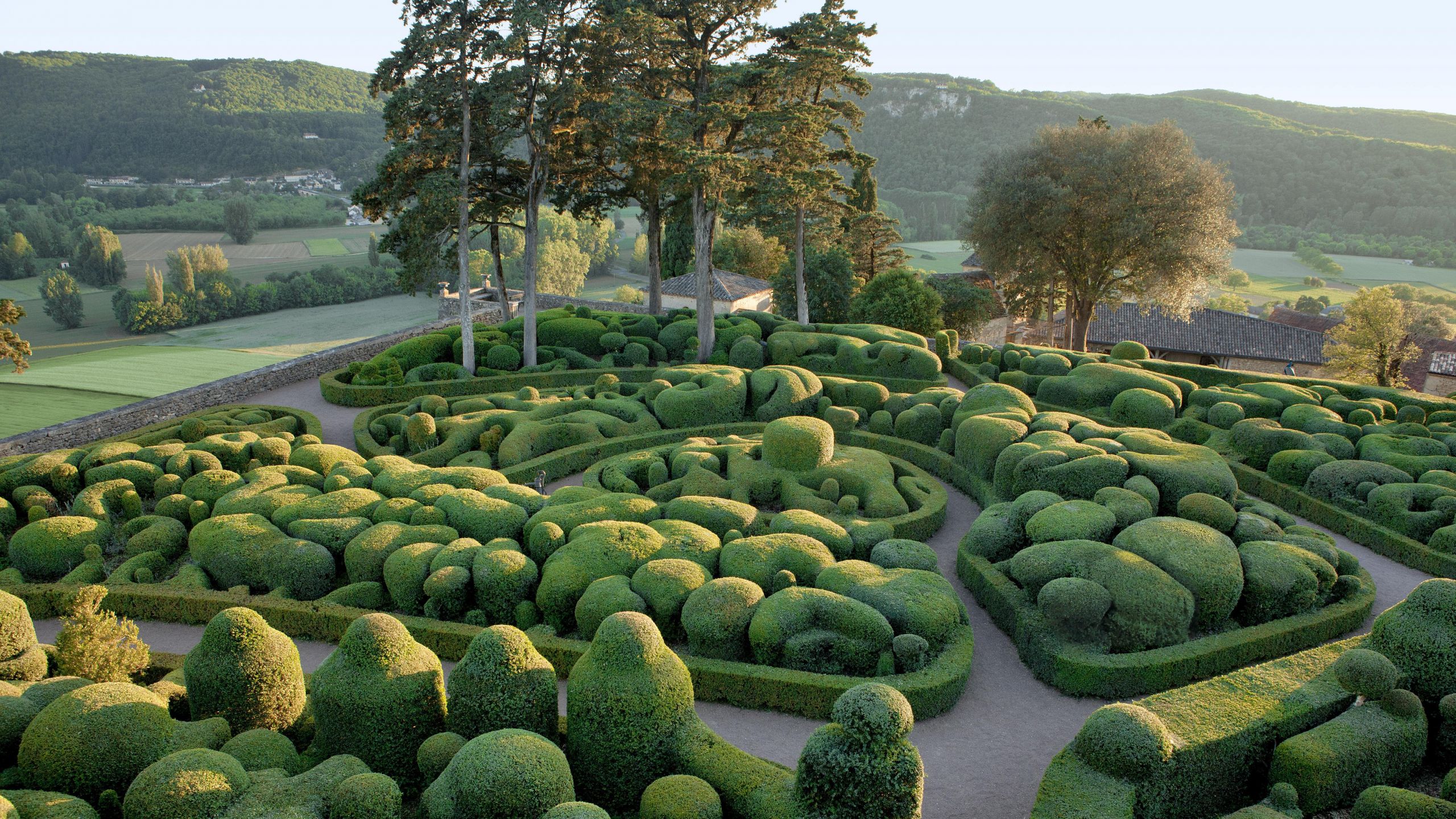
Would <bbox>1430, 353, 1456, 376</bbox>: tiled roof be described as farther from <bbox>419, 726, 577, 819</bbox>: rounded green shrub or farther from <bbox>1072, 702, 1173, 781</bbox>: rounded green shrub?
<bbox>419, 726, 577, 819</bbox>: rounded green shrub

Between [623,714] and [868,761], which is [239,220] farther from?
[868,761]

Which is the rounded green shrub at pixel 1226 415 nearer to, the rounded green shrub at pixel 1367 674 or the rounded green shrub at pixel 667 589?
the rounded green shrub at pixel 1367 674

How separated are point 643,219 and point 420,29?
1542 cm

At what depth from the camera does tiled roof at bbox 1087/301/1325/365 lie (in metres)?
46.6

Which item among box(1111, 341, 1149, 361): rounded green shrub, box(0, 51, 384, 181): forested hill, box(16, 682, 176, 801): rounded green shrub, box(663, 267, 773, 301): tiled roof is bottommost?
box(16, 682, 176, 801): rounded green shrub

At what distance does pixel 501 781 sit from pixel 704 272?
86.7ft

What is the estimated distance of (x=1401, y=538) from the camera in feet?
57.3

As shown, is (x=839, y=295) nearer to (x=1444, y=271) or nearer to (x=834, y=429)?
(x=834, y=429)

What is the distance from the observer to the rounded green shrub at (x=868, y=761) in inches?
326

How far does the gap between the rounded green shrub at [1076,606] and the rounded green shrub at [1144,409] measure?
39.3 ft

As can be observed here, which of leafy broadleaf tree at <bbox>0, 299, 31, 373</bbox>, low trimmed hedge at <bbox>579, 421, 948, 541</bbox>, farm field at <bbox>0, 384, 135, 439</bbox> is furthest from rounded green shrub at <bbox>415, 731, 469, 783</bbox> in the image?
farm field at <bbox>0, 384, 135, 439</bbox>

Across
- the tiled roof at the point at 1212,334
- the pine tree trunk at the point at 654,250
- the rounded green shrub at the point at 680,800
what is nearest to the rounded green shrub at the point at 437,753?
the rounded green shrub at the point at 680,800

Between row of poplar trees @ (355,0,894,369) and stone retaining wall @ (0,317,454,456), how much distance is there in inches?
237

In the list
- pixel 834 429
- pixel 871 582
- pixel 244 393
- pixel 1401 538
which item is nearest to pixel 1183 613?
pixel 871 582
